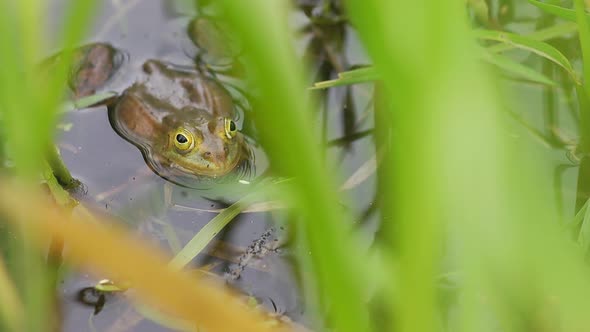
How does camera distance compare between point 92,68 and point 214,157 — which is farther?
point 92,68

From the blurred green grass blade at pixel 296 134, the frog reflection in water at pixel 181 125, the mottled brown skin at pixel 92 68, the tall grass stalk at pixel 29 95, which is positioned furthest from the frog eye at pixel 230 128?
the blurred green grass blade at pixel 296 134

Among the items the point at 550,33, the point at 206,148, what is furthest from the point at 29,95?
the point at 550,33

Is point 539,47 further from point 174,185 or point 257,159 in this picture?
point 174,185

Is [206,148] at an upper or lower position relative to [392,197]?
lower

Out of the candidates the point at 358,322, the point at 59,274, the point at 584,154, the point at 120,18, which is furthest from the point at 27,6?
the point at 120,18

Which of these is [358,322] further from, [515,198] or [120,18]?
[120,18]

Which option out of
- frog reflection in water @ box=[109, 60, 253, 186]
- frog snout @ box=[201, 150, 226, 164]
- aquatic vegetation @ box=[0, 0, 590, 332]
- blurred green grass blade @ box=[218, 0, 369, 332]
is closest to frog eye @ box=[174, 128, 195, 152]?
frog reflection in water @ box=[109, 60, 253, 186]

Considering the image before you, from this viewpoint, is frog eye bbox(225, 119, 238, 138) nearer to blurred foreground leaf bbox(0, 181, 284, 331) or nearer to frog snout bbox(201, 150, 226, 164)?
frog snout bbox(201, 150, 226, 164)
